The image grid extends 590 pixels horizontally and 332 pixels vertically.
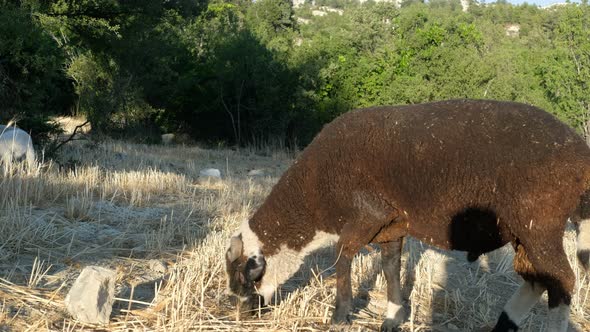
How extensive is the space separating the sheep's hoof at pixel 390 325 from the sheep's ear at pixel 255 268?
49.9 inches

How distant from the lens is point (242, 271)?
5.98 m

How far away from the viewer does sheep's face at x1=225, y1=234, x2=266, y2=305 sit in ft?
19.3

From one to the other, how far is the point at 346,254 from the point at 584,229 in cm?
211

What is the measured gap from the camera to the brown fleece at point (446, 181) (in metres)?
5.17

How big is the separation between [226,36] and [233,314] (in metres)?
30.3

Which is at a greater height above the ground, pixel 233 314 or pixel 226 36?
pixel 226 36

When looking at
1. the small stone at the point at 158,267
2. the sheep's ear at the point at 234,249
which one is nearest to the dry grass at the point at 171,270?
the small stone at the point at 158,267

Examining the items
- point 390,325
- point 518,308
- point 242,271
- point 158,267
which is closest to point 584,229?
point 518,308

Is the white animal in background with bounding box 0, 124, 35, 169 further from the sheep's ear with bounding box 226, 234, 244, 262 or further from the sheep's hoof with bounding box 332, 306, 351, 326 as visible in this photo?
the sheep's hoof with bounding box 332, 306, 351, 326

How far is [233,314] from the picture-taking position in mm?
5660

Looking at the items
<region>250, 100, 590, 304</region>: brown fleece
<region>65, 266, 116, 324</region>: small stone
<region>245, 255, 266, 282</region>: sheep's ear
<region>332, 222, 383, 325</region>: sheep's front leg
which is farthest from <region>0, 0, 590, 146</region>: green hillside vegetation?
<region>332, 222, 383, 325</region>: sheep's front leg

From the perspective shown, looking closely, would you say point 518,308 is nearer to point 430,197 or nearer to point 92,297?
point 430,197

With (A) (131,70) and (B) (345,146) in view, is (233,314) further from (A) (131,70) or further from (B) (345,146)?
(A) (131,70)

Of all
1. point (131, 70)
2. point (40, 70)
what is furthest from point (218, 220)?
point (131, 70)
